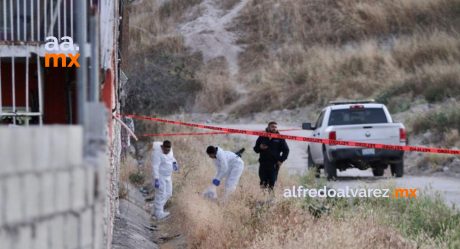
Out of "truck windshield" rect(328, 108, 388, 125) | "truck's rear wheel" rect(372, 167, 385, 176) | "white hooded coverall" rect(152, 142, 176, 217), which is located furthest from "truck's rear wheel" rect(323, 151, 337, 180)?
"white hooded coverall" rect(152, 142, 176, 217)

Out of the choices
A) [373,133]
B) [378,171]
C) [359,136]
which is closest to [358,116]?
[373,133]

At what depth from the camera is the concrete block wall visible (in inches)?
155

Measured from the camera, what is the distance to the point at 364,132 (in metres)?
18.8

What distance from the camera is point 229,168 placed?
14547 millimetres

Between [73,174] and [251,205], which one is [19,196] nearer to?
[73,174]

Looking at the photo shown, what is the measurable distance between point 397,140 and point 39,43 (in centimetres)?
885

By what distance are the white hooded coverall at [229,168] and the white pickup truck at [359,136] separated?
4.46m

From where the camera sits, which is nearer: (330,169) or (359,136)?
(359,136)

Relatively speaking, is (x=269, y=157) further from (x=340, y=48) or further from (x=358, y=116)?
(x=340, y=48)

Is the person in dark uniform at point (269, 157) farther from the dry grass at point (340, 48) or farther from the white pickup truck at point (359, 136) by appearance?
the dry grass at point (340, 48)

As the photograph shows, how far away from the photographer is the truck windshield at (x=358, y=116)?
1952 cm

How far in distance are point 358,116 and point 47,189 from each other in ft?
51.5

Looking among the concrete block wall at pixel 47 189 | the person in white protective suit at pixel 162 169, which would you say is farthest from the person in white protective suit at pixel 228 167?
the concrete block wall at pixel 47 189

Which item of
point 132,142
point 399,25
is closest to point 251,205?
point 132,142
